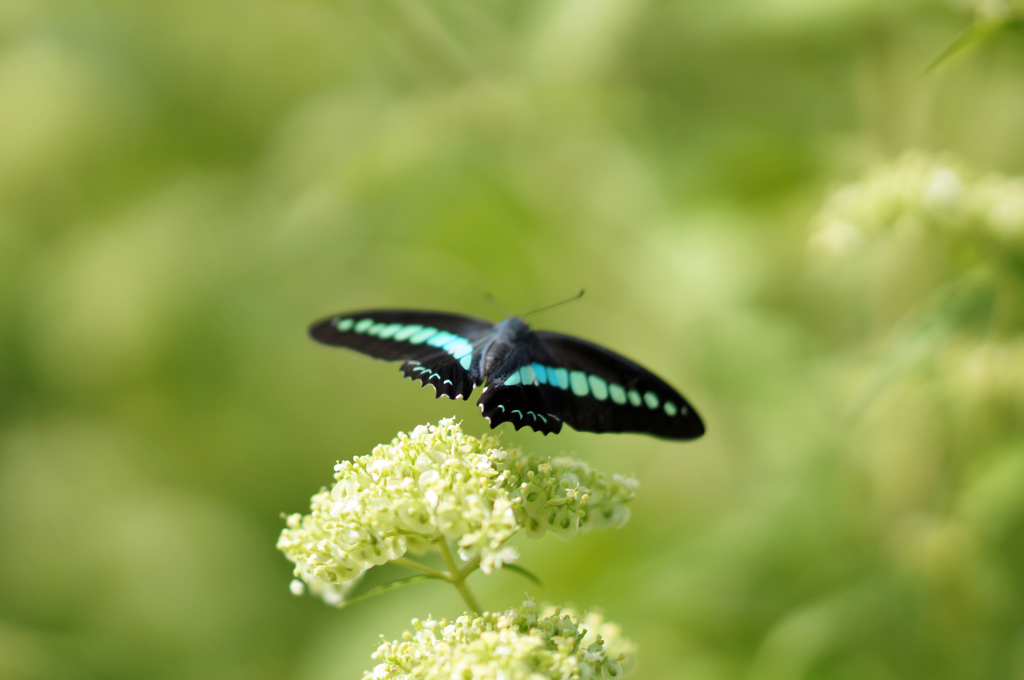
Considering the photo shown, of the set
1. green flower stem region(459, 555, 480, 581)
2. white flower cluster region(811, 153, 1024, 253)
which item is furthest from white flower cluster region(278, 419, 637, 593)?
white flower cluster region(811, 153, 1024, 253)

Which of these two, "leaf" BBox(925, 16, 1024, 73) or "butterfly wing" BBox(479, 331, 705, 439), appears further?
"butterfly wing" BBox(479, 331, 705, 439)

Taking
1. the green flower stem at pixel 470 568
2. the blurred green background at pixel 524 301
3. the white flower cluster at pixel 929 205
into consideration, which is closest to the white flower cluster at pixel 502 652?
the green flower stem at pixel 470 568

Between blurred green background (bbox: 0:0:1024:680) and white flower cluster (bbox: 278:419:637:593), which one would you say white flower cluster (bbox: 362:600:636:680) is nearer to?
white flower cluster (bbox: 278:419:637:593)

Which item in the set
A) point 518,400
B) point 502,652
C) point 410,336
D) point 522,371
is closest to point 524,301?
point 410,336

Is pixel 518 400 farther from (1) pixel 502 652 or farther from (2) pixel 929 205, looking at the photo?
(2) pixel 929 205

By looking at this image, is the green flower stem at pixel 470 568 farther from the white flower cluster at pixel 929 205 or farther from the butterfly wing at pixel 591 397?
the white flower cluster at pixel 929 205
